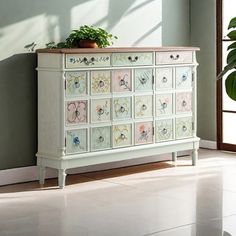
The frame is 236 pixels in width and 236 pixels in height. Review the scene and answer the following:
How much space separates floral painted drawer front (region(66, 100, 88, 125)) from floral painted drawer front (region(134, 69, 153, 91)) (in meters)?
0.66

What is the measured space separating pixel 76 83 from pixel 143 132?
0.97m

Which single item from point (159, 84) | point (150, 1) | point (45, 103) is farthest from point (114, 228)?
point (150, 1)

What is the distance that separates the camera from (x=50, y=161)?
19.9 ft

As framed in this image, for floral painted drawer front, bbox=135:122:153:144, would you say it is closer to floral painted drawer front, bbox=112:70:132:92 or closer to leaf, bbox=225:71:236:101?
floral painted drawer front, bbox=112:70:132:92

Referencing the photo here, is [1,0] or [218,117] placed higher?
[1,0]

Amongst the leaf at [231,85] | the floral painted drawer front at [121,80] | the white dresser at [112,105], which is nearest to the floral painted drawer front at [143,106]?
the white dresser at [112,105]

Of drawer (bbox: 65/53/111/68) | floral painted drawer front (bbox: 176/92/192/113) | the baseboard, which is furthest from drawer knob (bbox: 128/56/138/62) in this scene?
the baseboard

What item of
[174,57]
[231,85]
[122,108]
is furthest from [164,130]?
[231,85]

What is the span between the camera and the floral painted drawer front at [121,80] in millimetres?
6289

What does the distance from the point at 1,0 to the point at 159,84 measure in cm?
173

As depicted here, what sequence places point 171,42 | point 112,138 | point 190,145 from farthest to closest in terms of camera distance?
1. point 171,42
2. point 190,145
3. point 112,138

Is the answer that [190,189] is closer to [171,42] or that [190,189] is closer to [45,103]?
[45,103]

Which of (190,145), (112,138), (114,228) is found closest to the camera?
(114,228)

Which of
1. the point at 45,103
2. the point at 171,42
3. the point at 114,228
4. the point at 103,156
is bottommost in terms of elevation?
the point at 114,228
